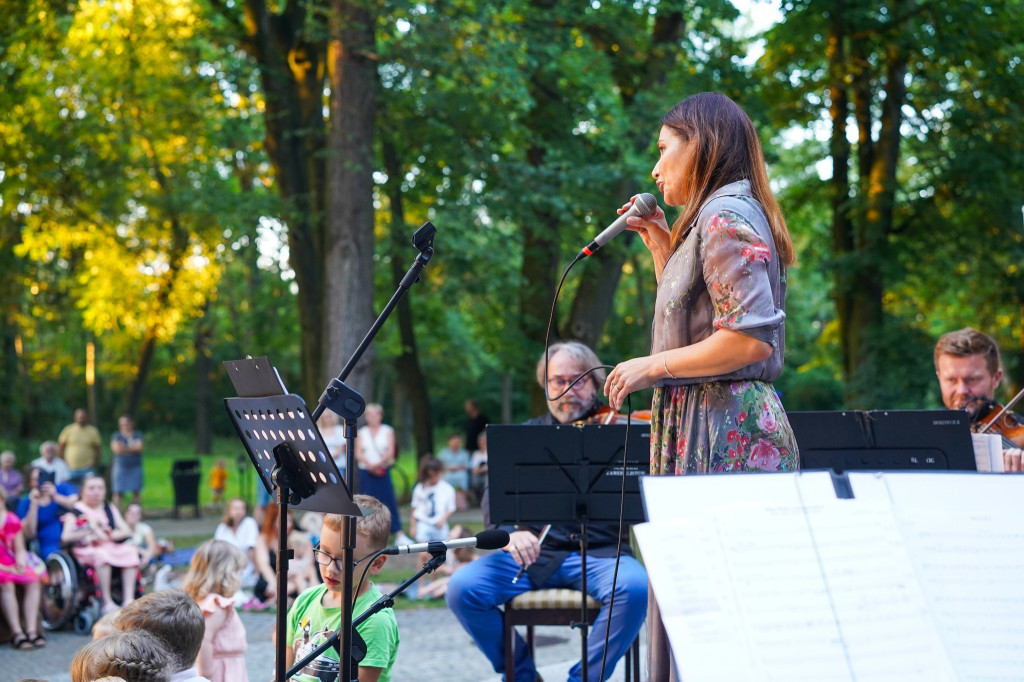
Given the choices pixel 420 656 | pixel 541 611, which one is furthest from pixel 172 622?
pixel 420 656

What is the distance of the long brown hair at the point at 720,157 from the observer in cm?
278

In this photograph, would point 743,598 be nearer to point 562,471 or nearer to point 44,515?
point 562,471

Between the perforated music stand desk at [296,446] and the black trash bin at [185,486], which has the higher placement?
the perforated music stand desk at [296,446]

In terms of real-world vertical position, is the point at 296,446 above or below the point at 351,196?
below

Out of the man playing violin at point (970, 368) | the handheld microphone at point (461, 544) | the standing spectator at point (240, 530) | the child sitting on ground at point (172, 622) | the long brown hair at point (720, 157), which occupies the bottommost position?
the standing spectator at point (240, 530)

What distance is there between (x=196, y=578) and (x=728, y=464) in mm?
3454

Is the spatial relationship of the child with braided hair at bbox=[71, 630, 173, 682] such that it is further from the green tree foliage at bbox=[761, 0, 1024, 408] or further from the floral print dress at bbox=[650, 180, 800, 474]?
the green tree foliage at bbox=[761, 0, 1024, 408]

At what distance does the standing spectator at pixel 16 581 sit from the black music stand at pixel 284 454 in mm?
5846

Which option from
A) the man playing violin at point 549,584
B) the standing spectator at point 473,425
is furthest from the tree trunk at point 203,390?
the man playing violin at point 549,584

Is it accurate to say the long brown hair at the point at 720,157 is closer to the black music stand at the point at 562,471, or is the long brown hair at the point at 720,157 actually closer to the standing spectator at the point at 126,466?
the black music stand at the point at 562,471

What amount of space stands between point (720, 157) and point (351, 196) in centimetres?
854

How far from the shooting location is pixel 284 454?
284 cm

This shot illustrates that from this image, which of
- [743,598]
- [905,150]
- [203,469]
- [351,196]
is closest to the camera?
[743,598]

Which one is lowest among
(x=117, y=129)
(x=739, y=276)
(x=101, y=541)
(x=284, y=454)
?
(x=101, y=541)
